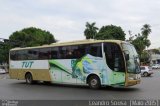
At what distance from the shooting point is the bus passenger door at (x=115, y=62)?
60.0ft

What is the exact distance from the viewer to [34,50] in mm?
23875

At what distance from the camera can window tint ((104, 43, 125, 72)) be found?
60.1ft

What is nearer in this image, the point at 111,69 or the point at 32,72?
the point at 111,69

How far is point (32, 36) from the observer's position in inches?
2945

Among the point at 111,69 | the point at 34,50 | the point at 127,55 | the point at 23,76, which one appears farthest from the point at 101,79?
the point at 23,76

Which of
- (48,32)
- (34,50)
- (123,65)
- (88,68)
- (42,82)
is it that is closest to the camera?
(123,65)

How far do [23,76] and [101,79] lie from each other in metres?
8.49

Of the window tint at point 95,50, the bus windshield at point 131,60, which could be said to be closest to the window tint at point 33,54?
the window tint at point 95,50

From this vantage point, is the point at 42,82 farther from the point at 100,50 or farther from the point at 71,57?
the point at 100,50

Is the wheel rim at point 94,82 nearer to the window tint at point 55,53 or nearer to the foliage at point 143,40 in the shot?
the window tint at point 55,53

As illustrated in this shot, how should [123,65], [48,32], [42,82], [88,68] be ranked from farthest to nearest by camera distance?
1. [48,32]
2. [42,82]
3. [88,68]
4. [123,65]

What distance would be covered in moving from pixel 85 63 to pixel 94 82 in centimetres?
136

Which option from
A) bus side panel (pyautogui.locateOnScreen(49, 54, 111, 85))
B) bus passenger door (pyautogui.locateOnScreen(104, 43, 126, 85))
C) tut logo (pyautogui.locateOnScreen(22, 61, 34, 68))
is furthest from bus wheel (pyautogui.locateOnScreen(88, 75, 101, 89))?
tut logo (pyautogui.locateOnScreen(22, 61, 34, 68))

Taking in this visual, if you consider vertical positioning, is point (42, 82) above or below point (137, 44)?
below
